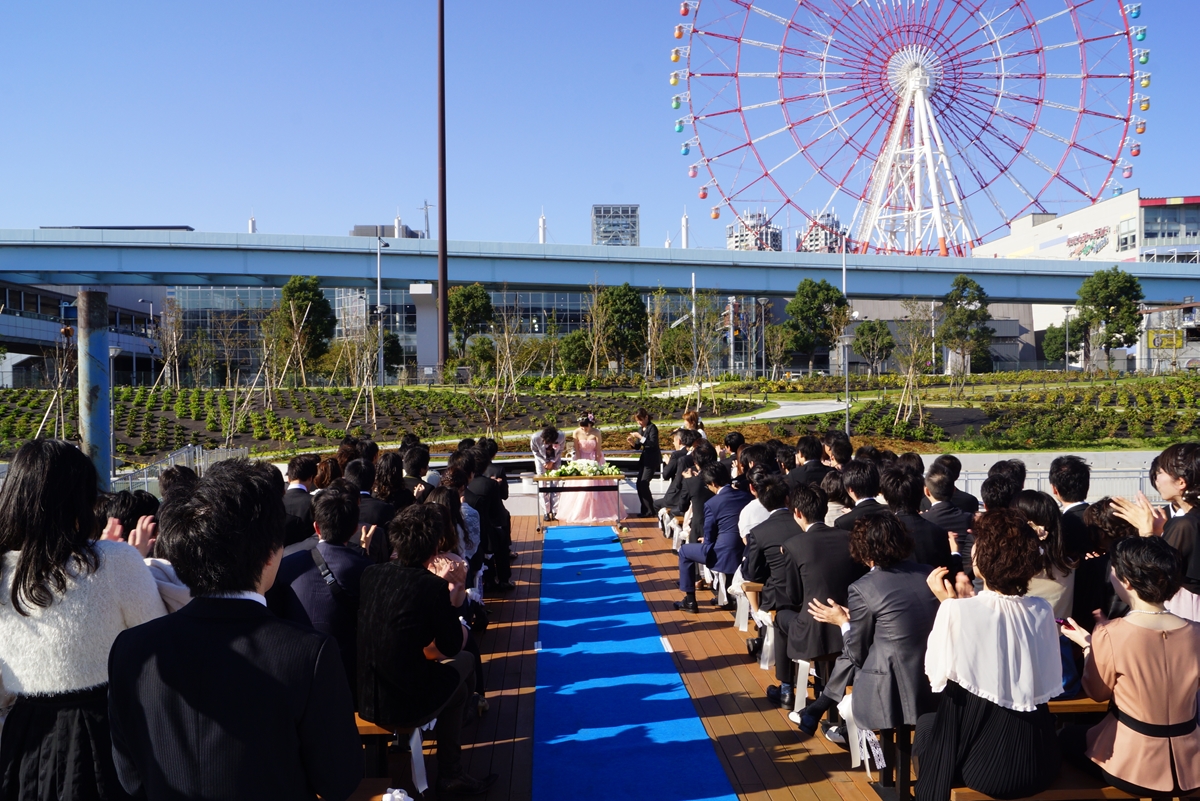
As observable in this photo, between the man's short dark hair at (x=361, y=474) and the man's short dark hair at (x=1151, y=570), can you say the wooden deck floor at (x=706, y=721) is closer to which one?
the man's short dark hair at (x=361, y=474)

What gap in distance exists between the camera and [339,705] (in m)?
2.09

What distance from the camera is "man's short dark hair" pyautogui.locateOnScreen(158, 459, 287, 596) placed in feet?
6.95

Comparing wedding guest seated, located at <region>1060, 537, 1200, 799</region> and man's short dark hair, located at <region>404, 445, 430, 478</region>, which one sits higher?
man's short dark hair, located at <region>404, 445, 430, 478</region>

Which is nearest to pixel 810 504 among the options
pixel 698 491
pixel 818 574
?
pixel 818 574

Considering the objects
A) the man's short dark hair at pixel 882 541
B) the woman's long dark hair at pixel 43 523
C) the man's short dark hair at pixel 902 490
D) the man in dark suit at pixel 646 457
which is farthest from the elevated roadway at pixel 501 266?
the woman's long dark hair at pixel 43 523

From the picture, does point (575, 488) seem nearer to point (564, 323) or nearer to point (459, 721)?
point (459, 721)

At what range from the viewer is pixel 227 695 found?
6.64 ft

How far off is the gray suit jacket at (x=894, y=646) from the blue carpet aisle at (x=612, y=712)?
0.85 metres

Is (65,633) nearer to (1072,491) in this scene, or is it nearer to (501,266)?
(1072,491)

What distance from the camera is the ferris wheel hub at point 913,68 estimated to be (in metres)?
35.4

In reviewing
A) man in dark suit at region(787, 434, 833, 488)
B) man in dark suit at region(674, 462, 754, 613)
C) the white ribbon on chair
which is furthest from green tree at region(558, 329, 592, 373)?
the white ribbon on chair

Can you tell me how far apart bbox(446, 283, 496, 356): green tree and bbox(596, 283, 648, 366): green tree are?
483cm

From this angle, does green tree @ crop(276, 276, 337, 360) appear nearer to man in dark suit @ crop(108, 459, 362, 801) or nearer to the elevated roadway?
the elevated roadway

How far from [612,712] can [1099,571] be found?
9.26 feet
